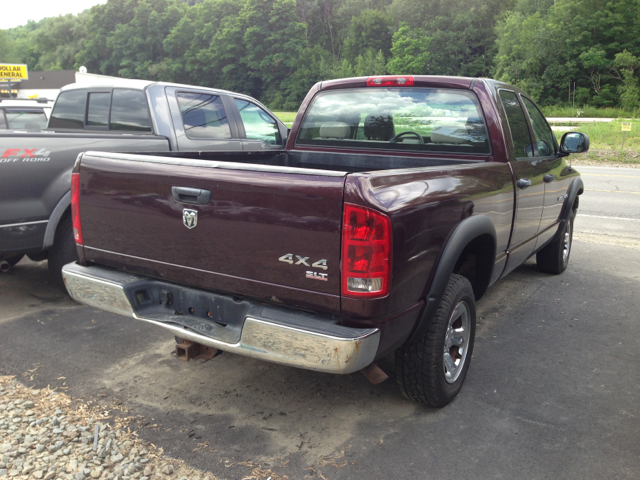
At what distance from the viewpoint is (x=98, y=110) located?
6156 millimetres

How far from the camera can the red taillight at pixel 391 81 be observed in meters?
4.17

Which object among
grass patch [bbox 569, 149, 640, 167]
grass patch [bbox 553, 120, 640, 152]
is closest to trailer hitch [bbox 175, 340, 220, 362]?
grass patch [bbox 569, 149, 640, 167]

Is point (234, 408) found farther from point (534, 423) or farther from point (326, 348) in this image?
point (534, 423)

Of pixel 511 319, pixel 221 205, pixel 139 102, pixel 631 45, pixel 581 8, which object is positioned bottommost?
pixel 511 319

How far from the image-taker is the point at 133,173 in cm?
288

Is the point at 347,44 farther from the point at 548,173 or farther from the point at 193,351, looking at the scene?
the point at 193,351

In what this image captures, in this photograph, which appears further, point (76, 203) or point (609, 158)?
point (609, 158)

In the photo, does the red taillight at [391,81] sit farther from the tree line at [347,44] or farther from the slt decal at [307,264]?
the tree line at [347,44]

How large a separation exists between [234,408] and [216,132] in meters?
4.12

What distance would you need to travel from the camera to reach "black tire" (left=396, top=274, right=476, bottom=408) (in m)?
2.90

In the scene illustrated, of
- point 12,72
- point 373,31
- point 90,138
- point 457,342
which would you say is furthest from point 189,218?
point 373,31

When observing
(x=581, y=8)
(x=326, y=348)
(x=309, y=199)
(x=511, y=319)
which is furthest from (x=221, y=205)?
(x=581, y=8)

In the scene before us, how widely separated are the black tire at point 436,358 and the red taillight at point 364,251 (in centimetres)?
66

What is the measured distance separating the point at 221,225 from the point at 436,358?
137 centimetres
